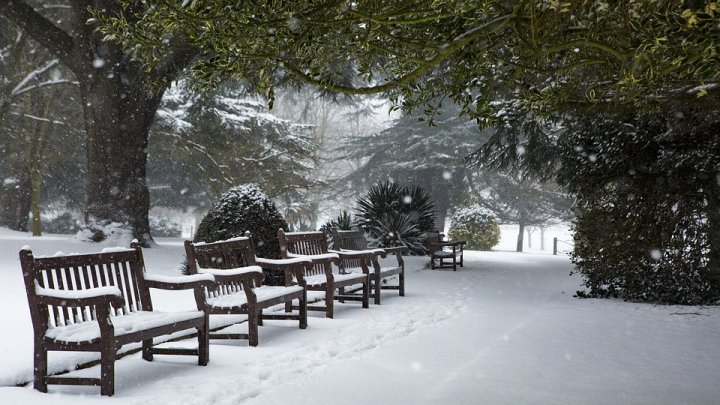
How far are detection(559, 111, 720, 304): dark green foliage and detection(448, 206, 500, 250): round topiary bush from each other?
53.6 feet

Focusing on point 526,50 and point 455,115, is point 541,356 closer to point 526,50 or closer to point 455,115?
point 526,50

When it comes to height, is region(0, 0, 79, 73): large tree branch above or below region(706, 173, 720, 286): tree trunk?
above

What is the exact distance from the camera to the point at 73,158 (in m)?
23.0

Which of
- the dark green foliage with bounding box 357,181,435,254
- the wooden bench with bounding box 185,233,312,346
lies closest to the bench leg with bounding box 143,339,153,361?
the wooden bench with bounding box 185,233,312,346

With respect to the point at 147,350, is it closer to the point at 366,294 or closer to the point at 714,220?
A: the point at 366,294

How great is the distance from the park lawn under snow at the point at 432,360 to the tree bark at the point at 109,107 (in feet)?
11.9

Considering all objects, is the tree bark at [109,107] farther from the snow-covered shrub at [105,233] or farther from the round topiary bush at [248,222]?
the round topiary bush at [248,222]

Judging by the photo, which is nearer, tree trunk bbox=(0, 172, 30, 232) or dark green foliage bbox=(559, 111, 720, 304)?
dark green foliage bbox=(559, 111, 720, 304)

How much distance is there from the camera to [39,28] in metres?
12.7

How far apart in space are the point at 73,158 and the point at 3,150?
2296 millimetres

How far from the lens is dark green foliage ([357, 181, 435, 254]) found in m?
17.3

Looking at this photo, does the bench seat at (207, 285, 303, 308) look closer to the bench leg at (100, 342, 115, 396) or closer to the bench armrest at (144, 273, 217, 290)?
the bench armrest at (144, 273, 217, 290)

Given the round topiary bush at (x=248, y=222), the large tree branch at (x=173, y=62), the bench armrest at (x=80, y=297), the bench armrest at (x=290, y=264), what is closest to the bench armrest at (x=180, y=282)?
the bench armrest at (x=80, y=297)

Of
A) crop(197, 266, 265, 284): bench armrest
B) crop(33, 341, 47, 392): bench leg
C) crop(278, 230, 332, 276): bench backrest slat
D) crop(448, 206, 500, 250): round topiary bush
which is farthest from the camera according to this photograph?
crop(448, 206, 500, 250): round topiary bush
